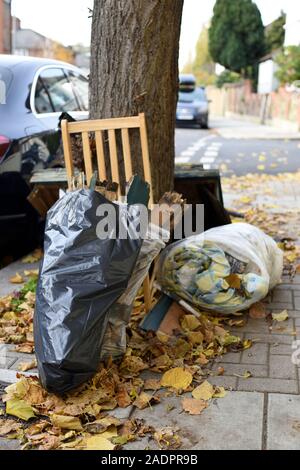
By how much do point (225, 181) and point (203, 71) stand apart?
6465 centimetres

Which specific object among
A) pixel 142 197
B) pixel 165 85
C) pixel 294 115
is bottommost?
pixel 294 115

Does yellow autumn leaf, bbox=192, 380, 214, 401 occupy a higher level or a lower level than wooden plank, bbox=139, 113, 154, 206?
lower

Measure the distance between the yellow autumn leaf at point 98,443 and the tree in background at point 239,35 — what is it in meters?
40.8

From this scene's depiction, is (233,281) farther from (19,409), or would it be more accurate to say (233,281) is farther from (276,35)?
(276,35)

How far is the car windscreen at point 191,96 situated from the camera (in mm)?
22359

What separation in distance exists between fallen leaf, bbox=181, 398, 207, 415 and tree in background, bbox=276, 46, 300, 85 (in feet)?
73.3

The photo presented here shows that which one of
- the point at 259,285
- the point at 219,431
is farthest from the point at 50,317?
the point at 259,285

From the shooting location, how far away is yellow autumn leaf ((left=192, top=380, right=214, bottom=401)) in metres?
2.80

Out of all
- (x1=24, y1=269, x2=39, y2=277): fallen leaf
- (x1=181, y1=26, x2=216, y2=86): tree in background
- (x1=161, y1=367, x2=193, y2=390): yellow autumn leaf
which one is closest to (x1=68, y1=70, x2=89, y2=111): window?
(x1=24, y1=269, x2=39, y2=277): fallen leaf

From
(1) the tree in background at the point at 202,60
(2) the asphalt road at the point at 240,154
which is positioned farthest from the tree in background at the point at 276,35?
(1) the tree in background at the point at 202,60

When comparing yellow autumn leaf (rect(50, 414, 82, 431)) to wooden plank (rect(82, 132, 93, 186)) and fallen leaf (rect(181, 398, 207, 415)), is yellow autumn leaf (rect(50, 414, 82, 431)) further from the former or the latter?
wooden plank (rect(82, 132, 93, 186))
